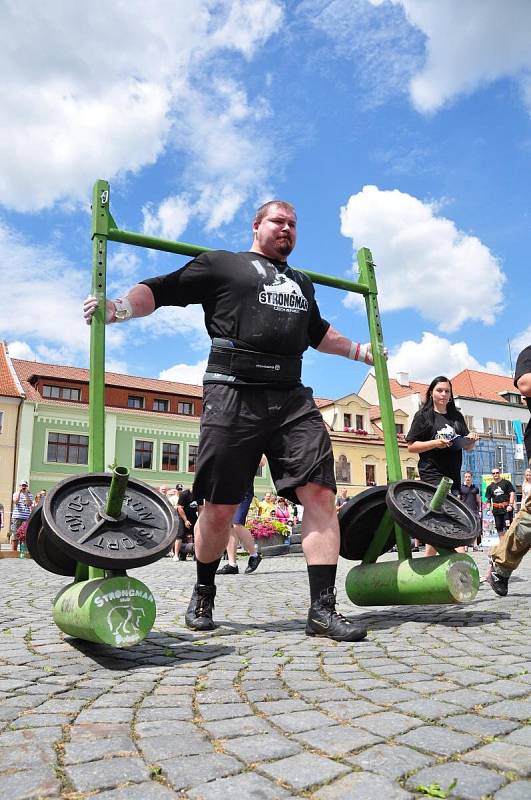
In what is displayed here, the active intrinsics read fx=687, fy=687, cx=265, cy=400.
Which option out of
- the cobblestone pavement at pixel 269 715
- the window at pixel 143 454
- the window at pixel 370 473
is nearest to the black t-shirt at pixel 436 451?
the cobblestone pavement at pixel 269 715

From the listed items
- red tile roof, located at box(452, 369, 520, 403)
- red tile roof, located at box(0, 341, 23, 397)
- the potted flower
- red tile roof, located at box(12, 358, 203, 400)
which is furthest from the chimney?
the potted flower

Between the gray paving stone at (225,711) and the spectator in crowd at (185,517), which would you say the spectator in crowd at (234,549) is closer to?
the spectator in crowd at (185,517)

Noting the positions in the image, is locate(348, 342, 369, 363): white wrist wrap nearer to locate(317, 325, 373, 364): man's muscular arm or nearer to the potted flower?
locate(317, 325, 373, 364): man's muscular arm

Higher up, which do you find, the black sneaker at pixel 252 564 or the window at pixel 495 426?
the window at pixel 495 426

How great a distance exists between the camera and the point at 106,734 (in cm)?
194

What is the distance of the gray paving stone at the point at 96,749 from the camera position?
5.77 feet

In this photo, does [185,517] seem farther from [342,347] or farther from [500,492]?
[342,347]

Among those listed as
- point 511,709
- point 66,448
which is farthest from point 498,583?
point 66,448

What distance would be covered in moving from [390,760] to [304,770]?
0.23 metres

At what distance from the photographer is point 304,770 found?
1.67m

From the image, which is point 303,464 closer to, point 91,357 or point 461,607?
point 91,357

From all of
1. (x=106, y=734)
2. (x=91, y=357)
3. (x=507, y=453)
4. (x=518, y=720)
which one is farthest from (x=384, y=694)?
(x=507, y=453)

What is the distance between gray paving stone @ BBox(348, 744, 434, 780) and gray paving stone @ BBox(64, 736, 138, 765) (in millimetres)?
590

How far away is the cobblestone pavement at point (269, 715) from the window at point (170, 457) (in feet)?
115
